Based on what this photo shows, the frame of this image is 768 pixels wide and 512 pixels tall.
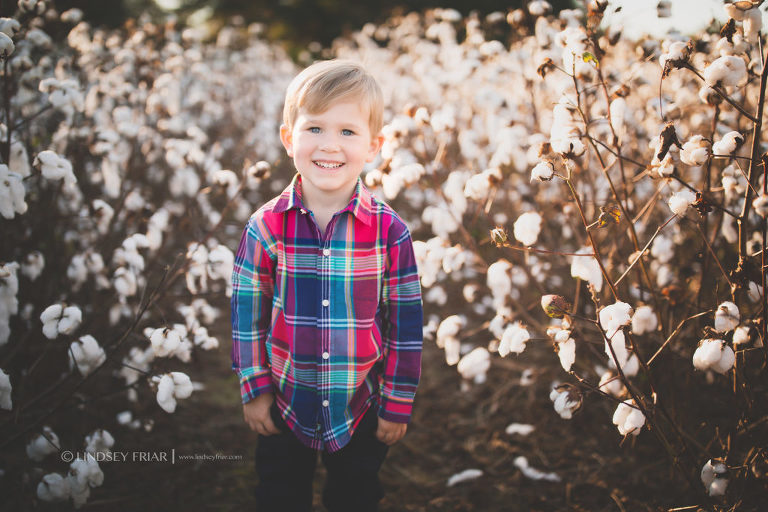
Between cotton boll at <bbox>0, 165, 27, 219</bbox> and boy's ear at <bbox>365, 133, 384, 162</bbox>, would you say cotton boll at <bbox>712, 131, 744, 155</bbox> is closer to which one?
boy's ear at <bbox>365, 133, 384, 162</bbox>

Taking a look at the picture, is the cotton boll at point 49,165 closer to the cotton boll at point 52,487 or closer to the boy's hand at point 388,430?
the cotton boll at point 52,487

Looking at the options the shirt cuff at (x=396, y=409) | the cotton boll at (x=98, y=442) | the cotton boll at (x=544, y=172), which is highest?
the cotton boll at (x=544, y=172)

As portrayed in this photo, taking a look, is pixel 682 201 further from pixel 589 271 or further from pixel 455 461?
pixel 455 461

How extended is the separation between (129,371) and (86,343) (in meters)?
0.74

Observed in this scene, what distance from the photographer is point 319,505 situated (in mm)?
1924

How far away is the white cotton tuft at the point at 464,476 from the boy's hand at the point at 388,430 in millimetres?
783

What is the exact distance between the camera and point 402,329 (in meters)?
1.42

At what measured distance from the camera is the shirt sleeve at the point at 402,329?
1420 mm

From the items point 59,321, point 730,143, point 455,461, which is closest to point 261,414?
point 59,321

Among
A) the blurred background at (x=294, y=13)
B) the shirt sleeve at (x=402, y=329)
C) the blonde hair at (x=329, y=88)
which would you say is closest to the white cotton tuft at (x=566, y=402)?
the shirt sleeve at (x=402, y=329)

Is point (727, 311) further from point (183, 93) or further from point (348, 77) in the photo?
point (183, 93)

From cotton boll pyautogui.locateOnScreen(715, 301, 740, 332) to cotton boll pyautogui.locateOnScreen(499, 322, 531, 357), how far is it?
42 centimetres

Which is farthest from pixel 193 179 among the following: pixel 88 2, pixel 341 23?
pixel 341 23

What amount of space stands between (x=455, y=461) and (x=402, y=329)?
108 cm
